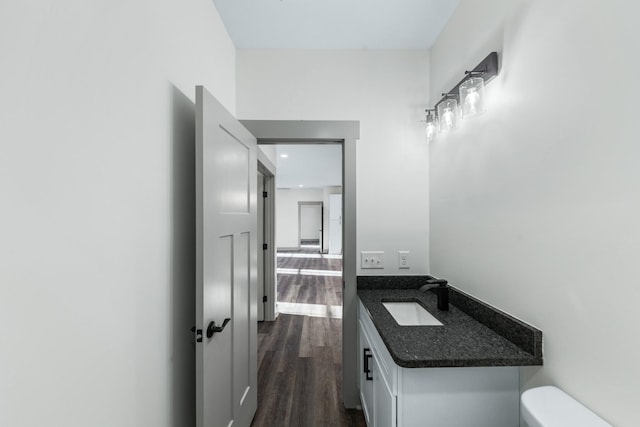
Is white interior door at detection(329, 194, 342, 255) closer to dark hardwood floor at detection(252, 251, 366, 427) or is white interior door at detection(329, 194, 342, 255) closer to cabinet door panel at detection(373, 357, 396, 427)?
dark hardwood floor at detection(252, 251, 366, 427)

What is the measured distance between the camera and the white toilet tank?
0.80 meters

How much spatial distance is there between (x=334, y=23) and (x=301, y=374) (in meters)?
2.64

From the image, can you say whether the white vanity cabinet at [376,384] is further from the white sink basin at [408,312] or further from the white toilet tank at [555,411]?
the white toilet tank at [555,411]

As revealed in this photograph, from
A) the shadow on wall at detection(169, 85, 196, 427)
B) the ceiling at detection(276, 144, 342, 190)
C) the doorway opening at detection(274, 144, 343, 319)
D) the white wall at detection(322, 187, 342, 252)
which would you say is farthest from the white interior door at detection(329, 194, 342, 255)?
the shadow on wall at detection(169, 85, 196, 427)

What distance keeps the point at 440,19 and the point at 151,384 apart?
7.74 ft

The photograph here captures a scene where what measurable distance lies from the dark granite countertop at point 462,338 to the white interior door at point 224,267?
74 cm

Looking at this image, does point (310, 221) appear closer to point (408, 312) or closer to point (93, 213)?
point (408, 312)

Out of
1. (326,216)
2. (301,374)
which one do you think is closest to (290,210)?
(326,216)

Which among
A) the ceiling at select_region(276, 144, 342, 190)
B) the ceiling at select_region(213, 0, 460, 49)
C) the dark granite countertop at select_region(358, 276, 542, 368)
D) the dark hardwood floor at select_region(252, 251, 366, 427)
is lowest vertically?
the dark hardwood floor at select_region(252, 251, 366, 427)

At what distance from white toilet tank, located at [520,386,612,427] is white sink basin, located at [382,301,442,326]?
70 centimetres

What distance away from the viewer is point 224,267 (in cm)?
143

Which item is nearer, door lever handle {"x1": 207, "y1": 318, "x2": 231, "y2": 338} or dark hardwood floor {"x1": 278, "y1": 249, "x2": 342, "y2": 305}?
door lever handle {"x1": 207, "y1": 318, "x2": 231, "y2": 338}

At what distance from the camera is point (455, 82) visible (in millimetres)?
1690

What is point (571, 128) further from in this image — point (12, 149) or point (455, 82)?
point (12, 149)
